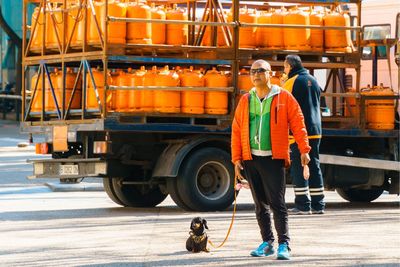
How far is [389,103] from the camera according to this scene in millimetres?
18578

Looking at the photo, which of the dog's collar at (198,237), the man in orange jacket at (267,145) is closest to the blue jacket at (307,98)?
the man in orange jacket at (267,145)

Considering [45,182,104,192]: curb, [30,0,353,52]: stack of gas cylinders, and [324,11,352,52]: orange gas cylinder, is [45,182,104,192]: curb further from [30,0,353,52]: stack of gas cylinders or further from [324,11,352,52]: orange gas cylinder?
[324,11,352,52]: orange gas cylinder

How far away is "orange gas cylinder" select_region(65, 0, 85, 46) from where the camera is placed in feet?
57.2

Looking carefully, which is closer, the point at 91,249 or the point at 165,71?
the point at 91,249

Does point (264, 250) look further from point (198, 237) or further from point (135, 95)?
point (135, 95)

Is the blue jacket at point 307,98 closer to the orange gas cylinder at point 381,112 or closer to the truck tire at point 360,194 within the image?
the orange gas cylinder at point 381,112

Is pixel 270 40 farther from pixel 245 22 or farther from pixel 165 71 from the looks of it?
pixel 165 71

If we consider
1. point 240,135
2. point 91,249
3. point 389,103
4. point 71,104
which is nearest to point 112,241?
point 91,249

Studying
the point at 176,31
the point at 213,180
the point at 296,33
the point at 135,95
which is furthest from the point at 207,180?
the point at 296,33

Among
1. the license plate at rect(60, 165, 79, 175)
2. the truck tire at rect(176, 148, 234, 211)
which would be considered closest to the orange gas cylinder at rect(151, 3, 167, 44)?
the truck tire at rect(176, 148, 234, 211)

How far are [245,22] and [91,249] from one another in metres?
6.26

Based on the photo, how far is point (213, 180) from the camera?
1731 cm

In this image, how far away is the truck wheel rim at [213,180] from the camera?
17.2m

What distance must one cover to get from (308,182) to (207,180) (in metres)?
1.45
